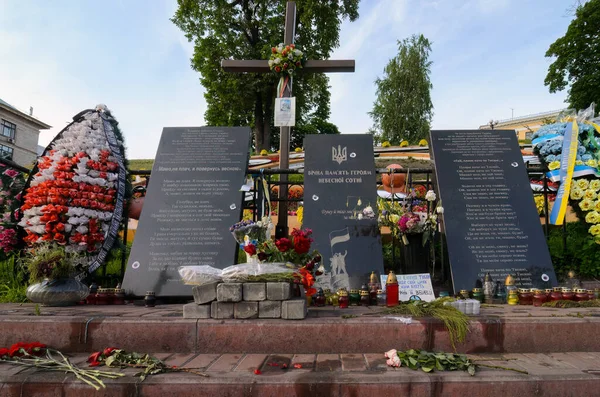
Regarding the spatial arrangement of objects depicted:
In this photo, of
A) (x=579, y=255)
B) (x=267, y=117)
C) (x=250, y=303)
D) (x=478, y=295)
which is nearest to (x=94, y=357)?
(x=250, y=303)

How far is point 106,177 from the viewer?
5719 millimetres

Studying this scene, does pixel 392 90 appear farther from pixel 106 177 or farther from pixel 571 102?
pixel 106 177

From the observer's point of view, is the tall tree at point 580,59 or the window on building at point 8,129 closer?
the tall tree at point 580,59

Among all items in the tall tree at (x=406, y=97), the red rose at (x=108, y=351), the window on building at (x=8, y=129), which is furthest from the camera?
the window on building at (x=8, y=129)

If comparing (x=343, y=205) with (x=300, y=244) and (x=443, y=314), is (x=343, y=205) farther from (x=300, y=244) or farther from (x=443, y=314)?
(x=443, y=314)

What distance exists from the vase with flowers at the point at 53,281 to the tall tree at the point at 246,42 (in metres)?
18.5

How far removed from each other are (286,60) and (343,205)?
3.27 m

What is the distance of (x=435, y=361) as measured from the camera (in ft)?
9.85

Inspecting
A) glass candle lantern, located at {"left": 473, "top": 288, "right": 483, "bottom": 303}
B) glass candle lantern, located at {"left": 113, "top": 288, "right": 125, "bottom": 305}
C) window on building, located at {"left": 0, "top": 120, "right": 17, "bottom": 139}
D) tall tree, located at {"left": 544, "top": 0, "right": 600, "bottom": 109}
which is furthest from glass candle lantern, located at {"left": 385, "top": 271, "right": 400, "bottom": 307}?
window on building, located at {"left": 0, "top": 120, "right": 17, "bottom": 139}

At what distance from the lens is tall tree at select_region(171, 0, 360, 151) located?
22.0 m

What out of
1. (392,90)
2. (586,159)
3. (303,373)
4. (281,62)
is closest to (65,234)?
(303,373)

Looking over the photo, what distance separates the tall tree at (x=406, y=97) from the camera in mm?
32125

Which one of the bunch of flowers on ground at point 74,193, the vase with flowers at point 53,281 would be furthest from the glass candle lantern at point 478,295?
the bunch of flowers on ground at point 74,193

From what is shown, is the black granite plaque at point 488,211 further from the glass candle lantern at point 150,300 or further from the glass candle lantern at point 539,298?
the glass candle lantern at point 150,300
